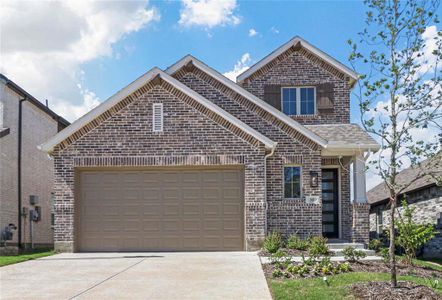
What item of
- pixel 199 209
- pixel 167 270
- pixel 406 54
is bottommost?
pixel 167 270

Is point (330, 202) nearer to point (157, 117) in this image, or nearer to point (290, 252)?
point (290, 252)

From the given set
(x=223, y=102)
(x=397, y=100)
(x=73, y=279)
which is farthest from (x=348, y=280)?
(x=223, y=102)

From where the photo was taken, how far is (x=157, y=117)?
15.2 metres

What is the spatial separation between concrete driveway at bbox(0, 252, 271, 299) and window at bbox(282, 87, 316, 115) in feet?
22.0

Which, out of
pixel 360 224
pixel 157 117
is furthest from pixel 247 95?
pixel 360 224

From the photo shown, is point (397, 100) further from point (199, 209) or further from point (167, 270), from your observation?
point (199, 209)

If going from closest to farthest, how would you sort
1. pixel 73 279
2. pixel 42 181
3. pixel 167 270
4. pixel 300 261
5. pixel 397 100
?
pixel 397 100 < pixel 73 279 < pixel 167 270 < pixel 300 261 < pixel 42 181

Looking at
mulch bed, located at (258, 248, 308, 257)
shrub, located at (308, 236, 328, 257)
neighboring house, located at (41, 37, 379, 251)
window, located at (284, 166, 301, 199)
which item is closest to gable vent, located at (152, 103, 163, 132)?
neighboring house, located at (41, 37, 379, 251)

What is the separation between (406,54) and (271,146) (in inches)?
249

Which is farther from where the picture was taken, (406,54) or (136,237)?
(136,237)

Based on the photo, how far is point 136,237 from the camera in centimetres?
1514

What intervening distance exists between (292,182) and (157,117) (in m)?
4.61

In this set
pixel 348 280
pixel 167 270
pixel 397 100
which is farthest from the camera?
pixel 167 270

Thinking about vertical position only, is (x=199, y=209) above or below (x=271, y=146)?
below
